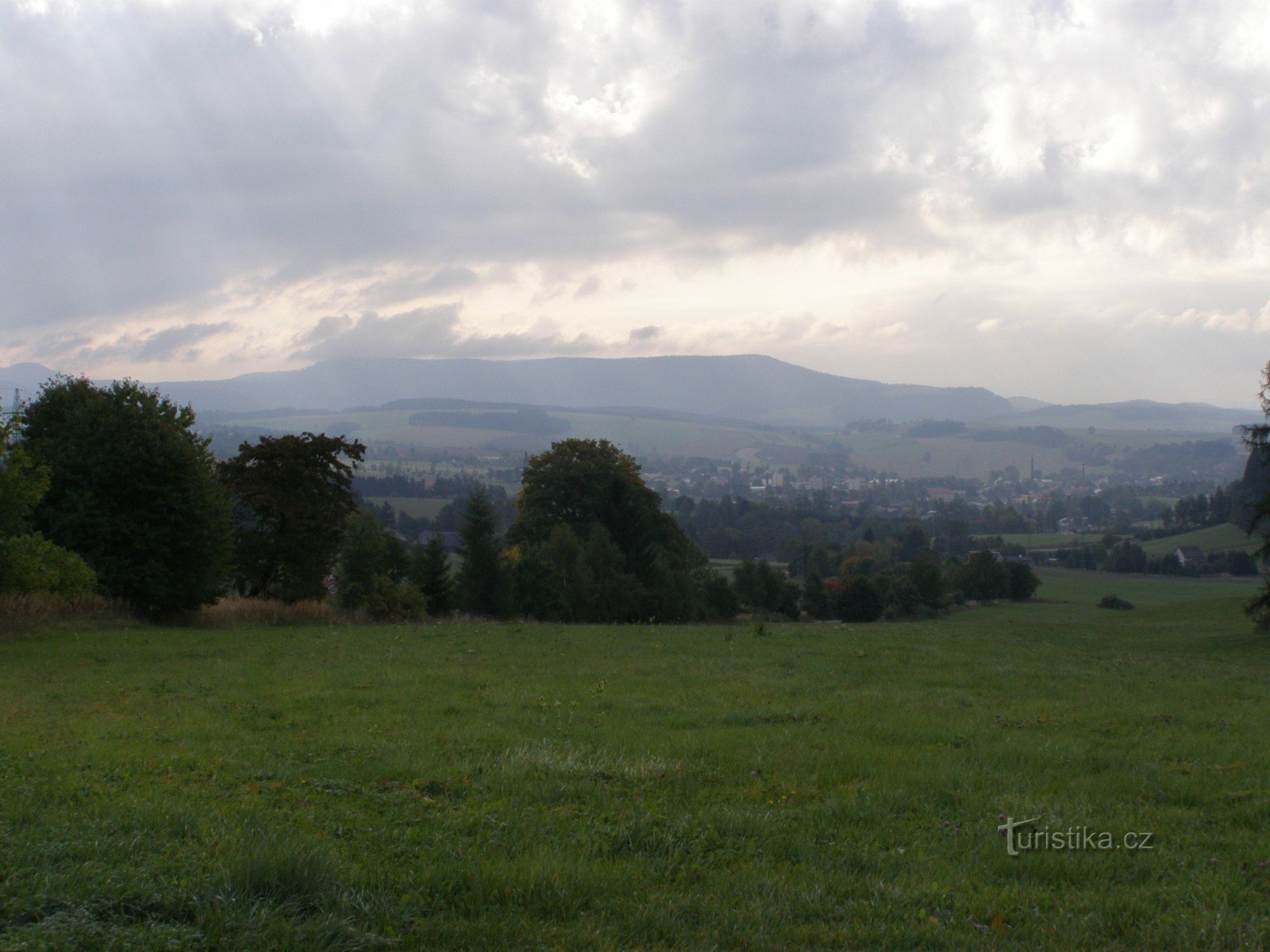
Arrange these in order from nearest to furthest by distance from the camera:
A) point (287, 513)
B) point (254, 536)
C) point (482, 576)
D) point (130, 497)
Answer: point (130, 497) < point (287, 513) < point (254, 536) < point (482, 576)

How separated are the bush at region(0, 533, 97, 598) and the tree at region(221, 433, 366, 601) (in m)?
9.93

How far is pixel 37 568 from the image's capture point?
2108cm

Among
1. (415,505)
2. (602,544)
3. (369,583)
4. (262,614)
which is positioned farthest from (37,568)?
(415,505)

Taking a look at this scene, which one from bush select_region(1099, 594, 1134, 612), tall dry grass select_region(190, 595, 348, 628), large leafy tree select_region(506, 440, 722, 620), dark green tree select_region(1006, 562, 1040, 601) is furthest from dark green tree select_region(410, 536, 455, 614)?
dark green tree select_region(1006, 562, 1040, 601)

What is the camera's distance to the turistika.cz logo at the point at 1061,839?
6.43 meters

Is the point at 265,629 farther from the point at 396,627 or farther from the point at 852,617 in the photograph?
the point at 852,617

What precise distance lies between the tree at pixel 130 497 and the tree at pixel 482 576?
54.6ft

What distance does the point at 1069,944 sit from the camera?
484 centimetres

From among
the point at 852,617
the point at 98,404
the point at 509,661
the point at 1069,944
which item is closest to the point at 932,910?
the point at 1069,944

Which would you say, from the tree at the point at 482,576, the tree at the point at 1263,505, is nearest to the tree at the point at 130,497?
the tree at the point at 482,576

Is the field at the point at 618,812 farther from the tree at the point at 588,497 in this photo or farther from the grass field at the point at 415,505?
the grass field at the point at 415,505

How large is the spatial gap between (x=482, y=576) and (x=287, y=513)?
12791mm

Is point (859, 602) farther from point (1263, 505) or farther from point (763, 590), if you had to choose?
point (1263, 505)

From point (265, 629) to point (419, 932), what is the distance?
24.4m
